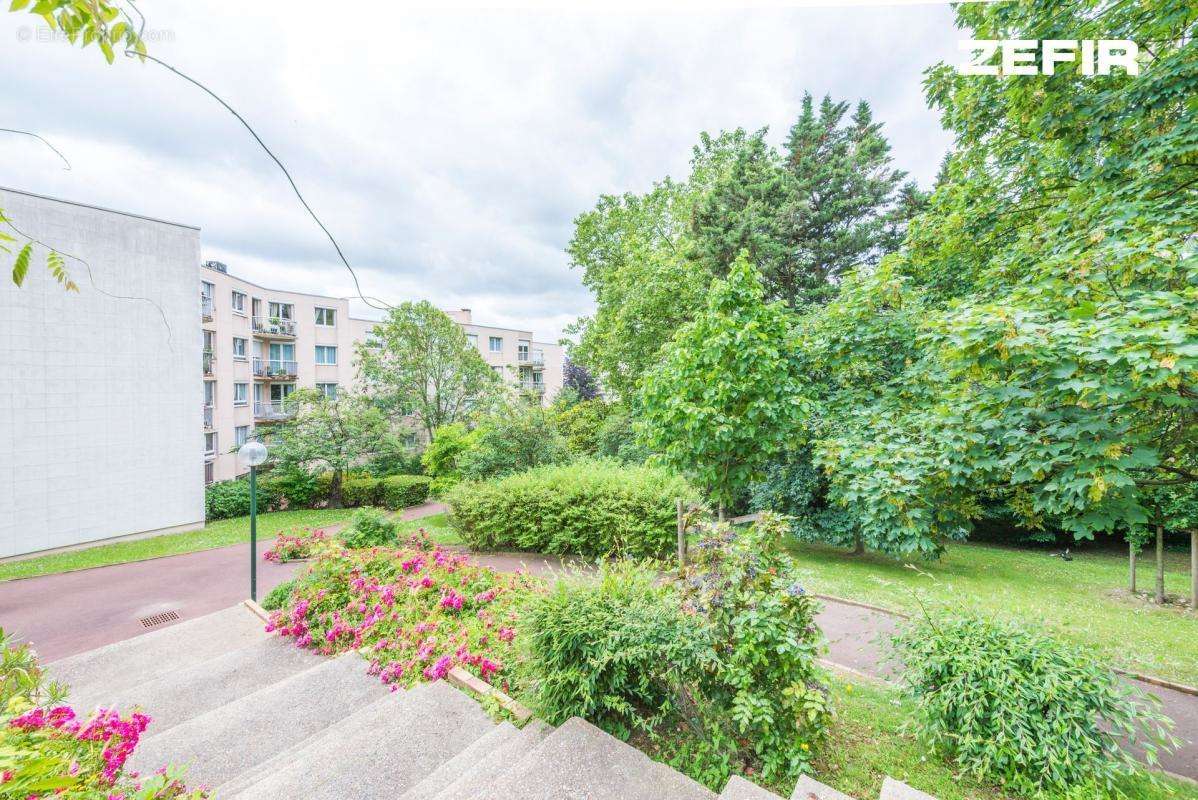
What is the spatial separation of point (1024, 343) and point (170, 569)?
13.5 m

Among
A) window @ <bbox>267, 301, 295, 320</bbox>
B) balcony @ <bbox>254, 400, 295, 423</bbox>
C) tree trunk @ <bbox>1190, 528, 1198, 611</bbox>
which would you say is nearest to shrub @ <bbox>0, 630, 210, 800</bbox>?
tree trunk @ <bbox>1190, 528, 1198, 611</bbox>

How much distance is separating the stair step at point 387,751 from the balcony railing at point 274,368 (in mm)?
22670

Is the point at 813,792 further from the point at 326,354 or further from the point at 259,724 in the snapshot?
the point at 326,354

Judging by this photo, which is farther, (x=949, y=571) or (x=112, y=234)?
(x=112, y=234)

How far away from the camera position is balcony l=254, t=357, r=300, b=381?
826 inches

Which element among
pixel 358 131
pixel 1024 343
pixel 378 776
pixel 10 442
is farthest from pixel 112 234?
pixel 1024 343

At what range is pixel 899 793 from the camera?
2184mm

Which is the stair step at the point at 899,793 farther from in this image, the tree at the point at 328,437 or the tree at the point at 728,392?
the tree at the point at 328,437

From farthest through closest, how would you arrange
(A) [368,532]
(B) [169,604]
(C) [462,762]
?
1. (A) [368,532]
2. (B) [169,604]
3. (C) [462,762]

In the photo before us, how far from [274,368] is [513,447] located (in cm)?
1633

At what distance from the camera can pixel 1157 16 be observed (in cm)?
358

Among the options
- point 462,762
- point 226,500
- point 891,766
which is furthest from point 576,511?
point 226,500

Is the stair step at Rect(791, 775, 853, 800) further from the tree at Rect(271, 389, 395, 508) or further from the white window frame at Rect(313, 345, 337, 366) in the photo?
the white window frame at Rect(313, 345, 337, 366)

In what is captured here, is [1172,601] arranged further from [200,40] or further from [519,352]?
[519,352]
